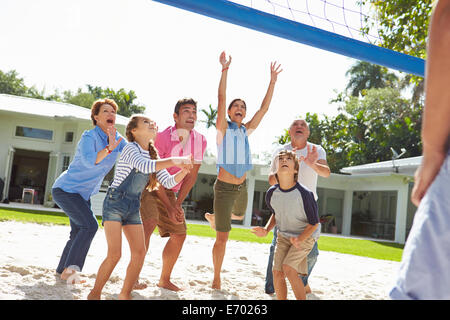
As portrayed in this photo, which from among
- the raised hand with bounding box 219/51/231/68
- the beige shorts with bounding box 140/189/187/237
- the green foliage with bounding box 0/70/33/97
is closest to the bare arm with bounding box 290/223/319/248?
the beige shorts with bounding box 140/189/187/237

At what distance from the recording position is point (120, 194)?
3.08 m

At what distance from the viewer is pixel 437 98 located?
1159 millimetres

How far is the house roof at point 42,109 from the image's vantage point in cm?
1659

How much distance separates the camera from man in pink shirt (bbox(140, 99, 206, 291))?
12.3 ft

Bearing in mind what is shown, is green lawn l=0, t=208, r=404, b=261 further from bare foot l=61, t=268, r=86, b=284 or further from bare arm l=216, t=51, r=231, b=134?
bare arm l=216, t=51, r=231, b=134

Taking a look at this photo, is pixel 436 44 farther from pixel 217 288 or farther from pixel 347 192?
pixel 347 192

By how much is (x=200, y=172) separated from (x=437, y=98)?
19.2m

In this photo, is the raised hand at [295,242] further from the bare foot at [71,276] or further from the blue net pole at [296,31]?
the bare foot at [71,276]

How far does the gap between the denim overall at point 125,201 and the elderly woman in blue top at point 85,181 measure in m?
0.60

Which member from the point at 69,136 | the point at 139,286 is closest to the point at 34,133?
the point at 69,136

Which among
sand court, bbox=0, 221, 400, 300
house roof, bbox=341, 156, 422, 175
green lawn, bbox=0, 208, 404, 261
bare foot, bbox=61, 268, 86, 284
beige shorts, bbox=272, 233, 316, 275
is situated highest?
house roof, bbox=341, 156, 422, 175

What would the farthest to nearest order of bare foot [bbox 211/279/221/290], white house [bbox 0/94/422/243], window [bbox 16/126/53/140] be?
window [bbox 16/126/53/140] < white house [bbox 0/94/422/243] < bare foot [bbox 211/279/221/290]

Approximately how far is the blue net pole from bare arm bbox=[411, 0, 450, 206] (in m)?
2.36

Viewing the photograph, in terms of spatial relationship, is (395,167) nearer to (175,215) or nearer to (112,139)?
(175,215)
